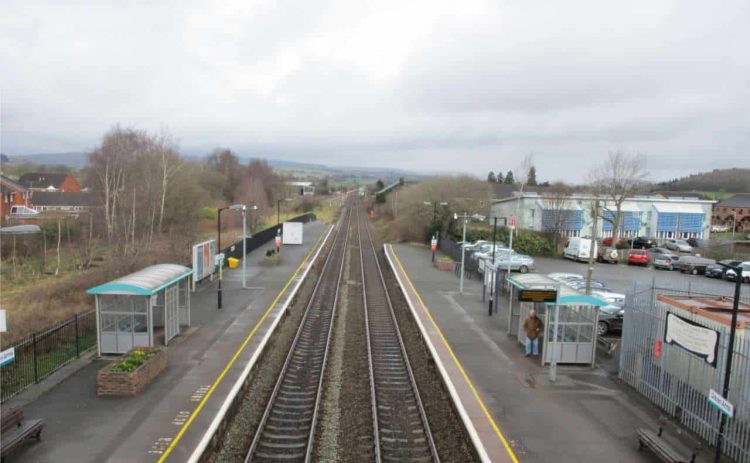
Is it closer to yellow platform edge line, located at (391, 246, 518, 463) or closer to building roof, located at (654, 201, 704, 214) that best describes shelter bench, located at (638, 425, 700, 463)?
yellow platform edge line, located at (391, 246, 518, 463)

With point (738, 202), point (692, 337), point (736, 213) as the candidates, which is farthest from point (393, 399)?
point (738, 202)

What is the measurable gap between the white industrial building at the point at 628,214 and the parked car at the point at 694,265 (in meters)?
13.9

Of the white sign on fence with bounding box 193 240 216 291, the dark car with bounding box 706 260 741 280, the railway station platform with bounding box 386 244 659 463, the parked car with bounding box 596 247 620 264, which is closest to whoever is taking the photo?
the railway station platform with bounding box 386 244 659 463

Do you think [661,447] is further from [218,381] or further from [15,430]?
[15,430]

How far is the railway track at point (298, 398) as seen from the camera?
1025 centimetres

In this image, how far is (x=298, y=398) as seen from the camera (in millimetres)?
13109

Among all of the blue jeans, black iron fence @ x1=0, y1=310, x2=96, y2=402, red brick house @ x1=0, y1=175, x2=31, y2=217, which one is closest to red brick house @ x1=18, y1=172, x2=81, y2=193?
red brick house @ x1=0, y1=175, x2=31, y2=217

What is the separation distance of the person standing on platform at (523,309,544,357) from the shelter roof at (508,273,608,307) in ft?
3.04

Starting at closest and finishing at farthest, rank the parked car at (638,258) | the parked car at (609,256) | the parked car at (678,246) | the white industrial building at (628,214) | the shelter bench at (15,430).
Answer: the shelter bench at (15,430)
the parked car at (638,258)
the parked car at (609,256)
the parked car at (678,246)
the white industrial building at (628,214)

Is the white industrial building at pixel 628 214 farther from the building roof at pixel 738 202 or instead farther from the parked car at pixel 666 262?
the building roof at pixel 738 202

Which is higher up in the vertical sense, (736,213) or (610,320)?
(736,213)

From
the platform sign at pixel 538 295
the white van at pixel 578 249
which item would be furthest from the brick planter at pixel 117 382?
the white van at pixel 578 249

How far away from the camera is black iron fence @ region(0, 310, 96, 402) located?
12.9m

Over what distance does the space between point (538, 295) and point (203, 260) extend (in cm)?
1835
